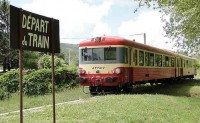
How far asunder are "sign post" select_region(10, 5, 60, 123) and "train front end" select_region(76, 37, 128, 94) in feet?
39.2

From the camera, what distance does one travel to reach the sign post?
741 cm

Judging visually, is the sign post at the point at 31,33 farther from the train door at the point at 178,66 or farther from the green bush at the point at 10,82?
the train door at the point at 178,66

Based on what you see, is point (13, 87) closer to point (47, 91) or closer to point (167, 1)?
→ point (47, 91)

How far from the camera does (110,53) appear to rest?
21.2 meters

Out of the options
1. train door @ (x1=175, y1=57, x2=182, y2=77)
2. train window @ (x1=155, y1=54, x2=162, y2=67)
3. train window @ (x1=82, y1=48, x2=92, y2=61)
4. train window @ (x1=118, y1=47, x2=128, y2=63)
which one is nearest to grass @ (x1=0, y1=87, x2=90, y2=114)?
train window @ (x1=82, y1=48, x2=92, y2=61)

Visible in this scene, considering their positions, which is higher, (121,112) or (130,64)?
(130,64)

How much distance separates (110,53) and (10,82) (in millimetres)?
7721

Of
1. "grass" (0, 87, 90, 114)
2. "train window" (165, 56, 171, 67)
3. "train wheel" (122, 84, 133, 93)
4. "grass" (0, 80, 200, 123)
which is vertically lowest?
"grass" (0, 87, 90, 114)

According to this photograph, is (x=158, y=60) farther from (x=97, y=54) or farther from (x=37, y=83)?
(x=37, y=83)

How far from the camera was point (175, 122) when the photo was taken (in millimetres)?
13023

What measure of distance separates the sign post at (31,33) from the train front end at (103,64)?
11.9 metres

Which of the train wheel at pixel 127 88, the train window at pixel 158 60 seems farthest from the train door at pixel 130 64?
the train window at pixel 158 60

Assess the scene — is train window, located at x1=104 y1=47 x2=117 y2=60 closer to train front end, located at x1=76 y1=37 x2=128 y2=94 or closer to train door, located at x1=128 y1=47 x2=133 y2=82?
train front end, located at x1=76 y1=37 x2=128 y2=94

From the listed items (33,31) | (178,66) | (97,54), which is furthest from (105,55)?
(178,66)
